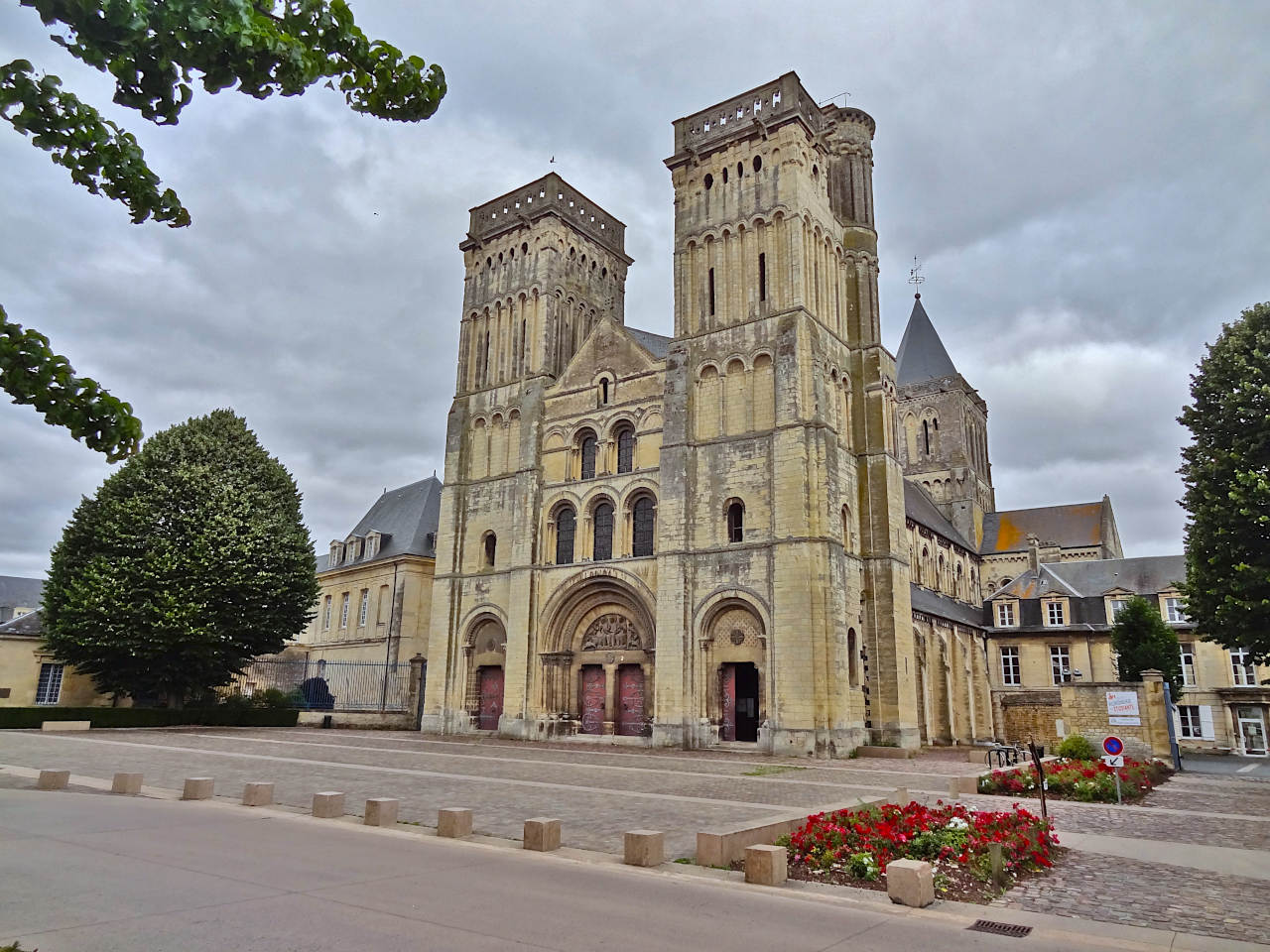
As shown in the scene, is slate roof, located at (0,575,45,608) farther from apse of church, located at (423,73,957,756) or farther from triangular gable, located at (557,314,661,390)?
triangular gable, located at (557,314,661,390)

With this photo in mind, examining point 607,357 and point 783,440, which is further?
point 607,357

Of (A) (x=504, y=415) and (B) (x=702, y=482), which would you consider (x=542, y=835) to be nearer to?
(B) (x=702, y=482)

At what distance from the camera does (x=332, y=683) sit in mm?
41594

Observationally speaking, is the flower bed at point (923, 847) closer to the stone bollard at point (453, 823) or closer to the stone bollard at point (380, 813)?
the stone bollard at point (453, 823)

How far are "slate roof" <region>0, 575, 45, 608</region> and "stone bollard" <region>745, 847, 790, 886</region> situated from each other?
196ft

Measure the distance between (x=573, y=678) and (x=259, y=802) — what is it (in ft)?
63.3

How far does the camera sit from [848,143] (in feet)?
113

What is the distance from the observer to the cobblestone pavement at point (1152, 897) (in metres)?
6.94

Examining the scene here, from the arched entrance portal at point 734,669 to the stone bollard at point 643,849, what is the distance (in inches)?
715

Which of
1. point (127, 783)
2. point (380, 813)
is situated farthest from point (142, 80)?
point (127, 783)

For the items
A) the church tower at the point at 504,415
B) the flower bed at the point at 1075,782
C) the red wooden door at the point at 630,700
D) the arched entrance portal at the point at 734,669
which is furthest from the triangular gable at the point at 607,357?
the flower bed at the point at 1075,782

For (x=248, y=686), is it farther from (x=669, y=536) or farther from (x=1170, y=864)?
(x=1170, y=864)

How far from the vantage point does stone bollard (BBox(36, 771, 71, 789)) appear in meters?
13.2

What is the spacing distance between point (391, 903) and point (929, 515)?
4515 cm
